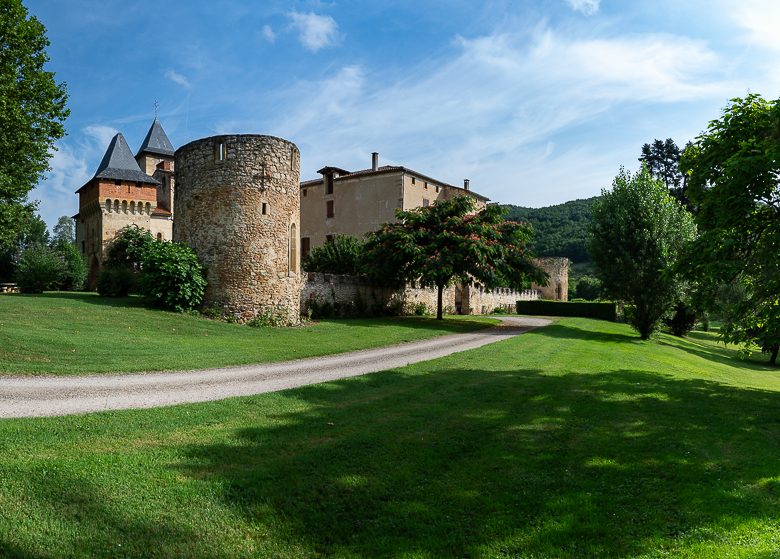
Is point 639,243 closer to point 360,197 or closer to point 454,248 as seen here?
point 454,248

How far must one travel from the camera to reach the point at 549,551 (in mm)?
3830

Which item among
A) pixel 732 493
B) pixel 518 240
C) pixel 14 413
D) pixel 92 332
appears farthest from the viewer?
pixel 518 240

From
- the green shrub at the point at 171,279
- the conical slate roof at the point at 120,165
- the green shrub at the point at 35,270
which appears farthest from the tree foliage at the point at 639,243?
the conical slate roof at the point at 120,165

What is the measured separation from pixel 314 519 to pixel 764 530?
12.1 ft

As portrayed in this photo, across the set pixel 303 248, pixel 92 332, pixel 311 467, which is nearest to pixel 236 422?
pixel 311 467

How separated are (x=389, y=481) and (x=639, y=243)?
2349cm

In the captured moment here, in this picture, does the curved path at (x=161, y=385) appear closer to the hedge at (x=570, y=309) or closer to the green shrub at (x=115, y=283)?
the green shrub at (x=115, y=283)

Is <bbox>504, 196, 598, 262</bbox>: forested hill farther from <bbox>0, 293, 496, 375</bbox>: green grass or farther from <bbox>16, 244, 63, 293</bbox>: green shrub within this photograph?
<bbox>0, 293, 496, 375</bbox>: green grass

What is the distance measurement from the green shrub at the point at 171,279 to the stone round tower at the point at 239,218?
0.76 meters

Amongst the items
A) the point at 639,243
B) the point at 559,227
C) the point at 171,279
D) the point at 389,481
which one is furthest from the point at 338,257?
the point at 559,227

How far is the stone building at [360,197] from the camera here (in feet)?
132

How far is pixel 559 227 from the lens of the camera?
87875mm

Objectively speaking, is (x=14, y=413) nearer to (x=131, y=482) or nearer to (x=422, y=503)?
(x=131, y=482)

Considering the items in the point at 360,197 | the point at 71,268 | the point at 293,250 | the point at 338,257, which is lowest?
the point at 71,268
